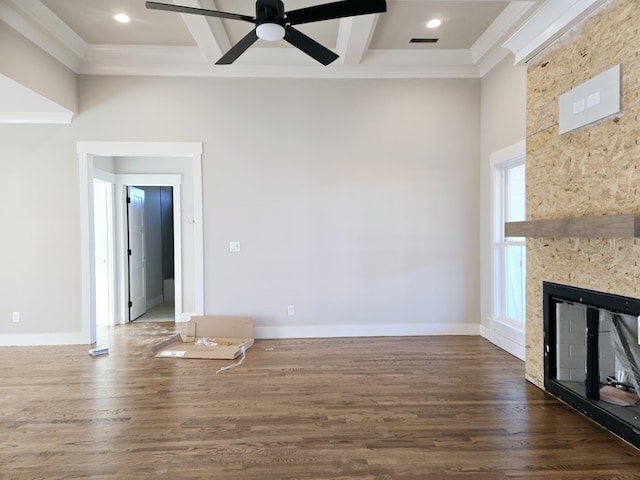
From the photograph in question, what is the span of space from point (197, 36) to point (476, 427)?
4217 mm

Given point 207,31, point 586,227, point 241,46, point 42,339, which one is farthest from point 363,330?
point 42,339

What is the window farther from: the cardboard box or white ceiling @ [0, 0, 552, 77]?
the cardboard box

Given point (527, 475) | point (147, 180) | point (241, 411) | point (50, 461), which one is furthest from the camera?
point (147, 180)

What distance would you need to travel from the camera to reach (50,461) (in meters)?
2.01

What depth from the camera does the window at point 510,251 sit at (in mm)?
3766

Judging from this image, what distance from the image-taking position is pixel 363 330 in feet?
14.1

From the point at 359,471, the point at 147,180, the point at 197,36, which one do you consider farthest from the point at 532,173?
the point at 147,180

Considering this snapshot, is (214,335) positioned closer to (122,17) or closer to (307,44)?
(307,44)

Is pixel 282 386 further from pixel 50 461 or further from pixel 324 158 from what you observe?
pixel 324 158

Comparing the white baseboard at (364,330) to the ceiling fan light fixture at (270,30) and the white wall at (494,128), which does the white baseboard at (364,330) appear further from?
the ceiling fan light fixture at (270,30)

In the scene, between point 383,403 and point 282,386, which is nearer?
point 383,403

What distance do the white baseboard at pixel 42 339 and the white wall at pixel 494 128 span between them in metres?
4.92

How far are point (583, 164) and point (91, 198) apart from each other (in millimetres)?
4979

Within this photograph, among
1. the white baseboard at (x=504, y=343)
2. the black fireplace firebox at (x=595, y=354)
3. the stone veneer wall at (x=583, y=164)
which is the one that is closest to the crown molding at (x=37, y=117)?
the stone veneer wall at (x=583, y=164)
